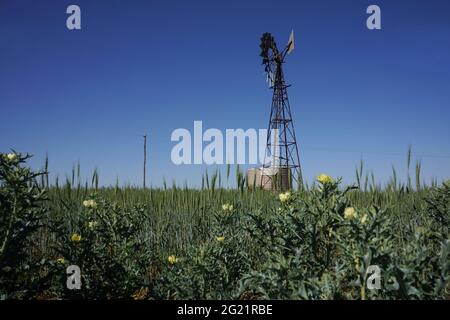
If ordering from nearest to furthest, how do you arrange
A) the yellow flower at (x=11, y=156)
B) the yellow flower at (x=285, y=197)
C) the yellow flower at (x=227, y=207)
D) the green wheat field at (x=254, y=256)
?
the green wheat field at (x=254, y=256) < the yellow flower at (x=11, y=156) < the yellow flower at (x=285, y=197) < the yellow flower at (x=227, y=207)

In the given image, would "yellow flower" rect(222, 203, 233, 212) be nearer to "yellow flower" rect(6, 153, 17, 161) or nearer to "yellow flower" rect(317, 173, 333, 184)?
"yellow flower" rect(317, 173, 333, 184)

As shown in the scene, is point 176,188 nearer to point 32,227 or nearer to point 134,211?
point 134,211

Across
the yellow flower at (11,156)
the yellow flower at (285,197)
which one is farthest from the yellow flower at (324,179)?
the yellow flower at (11,156)

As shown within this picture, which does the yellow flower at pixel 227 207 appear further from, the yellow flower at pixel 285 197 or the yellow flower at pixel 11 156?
the yellow flower at pixel 11 156

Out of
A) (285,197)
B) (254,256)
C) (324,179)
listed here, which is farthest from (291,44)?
(324,179)

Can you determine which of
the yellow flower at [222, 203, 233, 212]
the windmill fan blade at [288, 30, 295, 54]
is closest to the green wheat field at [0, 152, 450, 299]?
the yellow flower at [222, 203, 233, 212]

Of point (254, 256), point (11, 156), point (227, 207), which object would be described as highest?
point (11, 156)

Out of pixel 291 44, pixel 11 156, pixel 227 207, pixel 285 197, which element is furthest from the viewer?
pixel 291 44

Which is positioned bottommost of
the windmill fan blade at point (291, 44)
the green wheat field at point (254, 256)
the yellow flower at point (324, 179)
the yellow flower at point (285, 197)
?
the green wheat field at point (254, 256)

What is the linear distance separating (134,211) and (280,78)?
19790mm

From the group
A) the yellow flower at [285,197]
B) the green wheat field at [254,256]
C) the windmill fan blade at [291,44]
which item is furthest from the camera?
the windmill fan blade at [291,44]

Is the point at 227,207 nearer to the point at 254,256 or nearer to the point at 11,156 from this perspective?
the point at 254,256

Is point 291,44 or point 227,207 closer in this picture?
point 227,207
